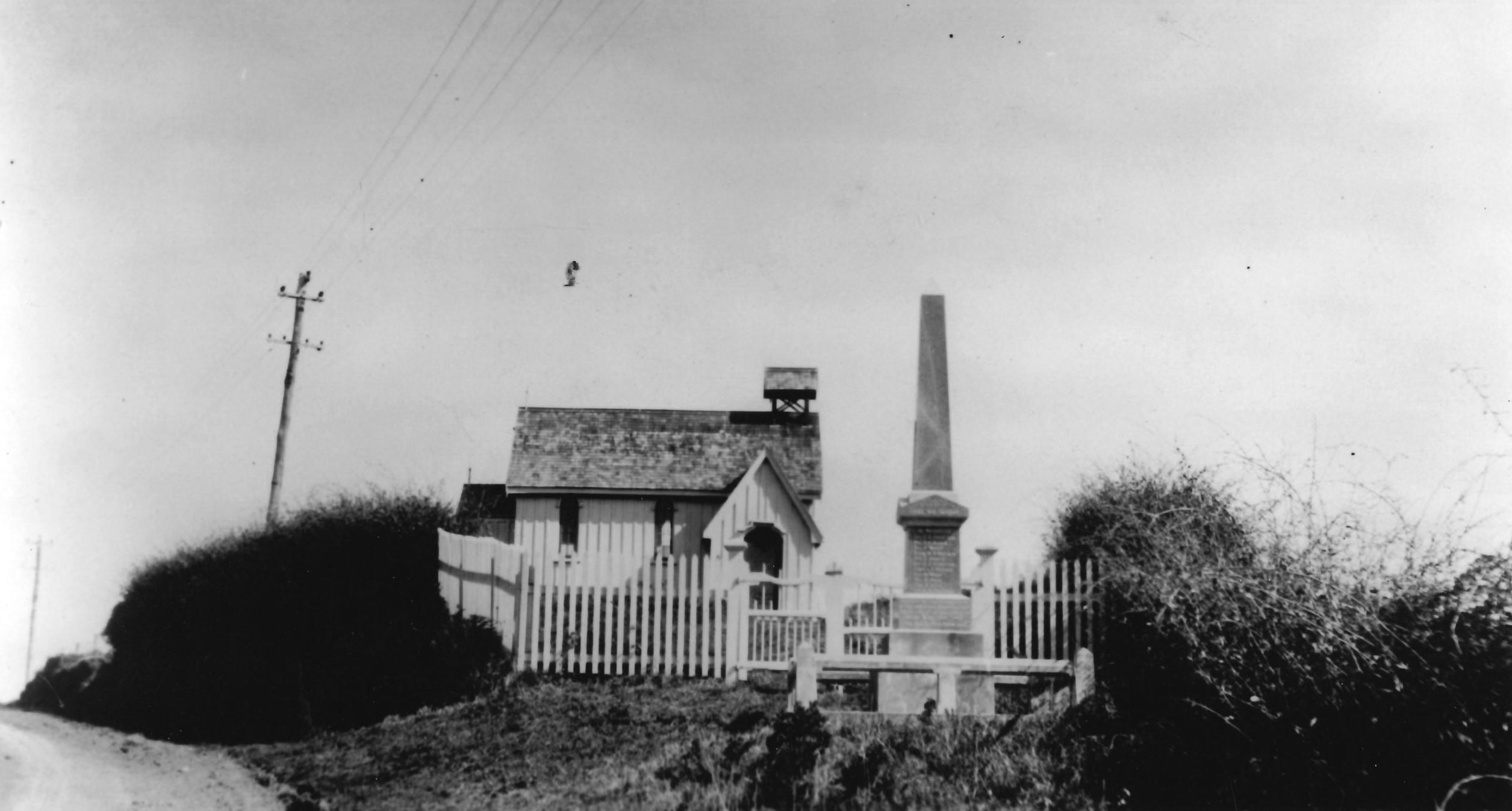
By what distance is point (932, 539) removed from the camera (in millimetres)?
12977

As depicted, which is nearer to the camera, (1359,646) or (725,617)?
(1359,646)

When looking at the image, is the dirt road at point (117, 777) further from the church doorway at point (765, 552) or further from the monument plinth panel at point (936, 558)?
the church doorway at point (765, 552)

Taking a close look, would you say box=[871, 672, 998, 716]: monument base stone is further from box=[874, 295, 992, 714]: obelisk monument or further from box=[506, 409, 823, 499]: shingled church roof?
box=[506, 409, 823, 499]: shingled church roof

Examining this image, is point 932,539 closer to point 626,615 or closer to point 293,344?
point 626,615

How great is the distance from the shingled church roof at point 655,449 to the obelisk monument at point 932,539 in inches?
606

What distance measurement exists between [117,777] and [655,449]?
19.0 meters

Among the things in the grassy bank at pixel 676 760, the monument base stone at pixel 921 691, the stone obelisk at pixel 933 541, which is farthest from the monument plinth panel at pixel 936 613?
the grassy bank at pixel 676 760

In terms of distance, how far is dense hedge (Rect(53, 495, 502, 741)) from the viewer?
1413 centimetres

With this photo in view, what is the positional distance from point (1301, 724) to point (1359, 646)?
0.66m

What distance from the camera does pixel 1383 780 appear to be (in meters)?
6.91

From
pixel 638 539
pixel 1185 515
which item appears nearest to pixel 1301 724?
pixel 1185 515

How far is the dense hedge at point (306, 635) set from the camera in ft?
46.4

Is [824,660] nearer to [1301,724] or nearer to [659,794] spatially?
[659,794]


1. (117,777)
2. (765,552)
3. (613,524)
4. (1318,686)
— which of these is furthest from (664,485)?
(1318,686)
